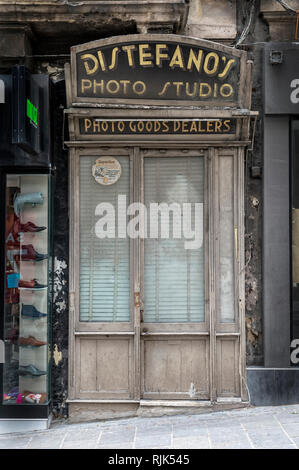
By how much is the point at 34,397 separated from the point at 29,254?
1730mm

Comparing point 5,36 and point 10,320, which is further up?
point 5,36

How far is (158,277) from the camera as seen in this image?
6453 millimetres

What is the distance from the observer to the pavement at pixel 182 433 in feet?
17.5

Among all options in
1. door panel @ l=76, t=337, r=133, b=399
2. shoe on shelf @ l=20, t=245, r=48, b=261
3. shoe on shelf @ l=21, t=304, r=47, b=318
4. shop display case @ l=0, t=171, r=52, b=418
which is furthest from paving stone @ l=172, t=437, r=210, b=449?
shoe on shelf @ l=20, t=245, r=48, b=261

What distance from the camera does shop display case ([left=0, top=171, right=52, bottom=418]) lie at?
625cm

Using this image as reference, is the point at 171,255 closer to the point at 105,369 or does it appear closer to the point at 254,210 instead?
the point at 254,210

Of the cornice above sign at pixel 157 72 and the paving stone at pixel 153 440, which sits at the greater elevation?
the cornice above sign at pixel 157 72

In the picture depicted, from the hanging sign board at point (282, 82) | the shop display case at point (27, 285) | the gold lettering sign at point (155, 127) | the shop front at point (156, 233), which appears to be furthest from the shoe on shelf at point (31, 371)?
the hanging sign board at point (282, 82)

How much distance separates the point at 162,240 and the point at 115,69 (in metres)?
2.15

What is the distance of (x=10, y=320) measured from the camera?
20.7 feet

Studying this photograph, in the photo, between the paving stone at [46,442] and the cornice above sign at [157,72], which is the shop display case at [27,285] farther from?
the cornice above sign at [157,72]

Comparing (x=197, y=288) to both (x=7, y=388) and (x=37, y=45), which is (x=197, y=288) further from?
(x=37, y=45)

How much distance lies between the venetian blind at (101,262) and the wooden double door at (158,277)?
0.04 feet

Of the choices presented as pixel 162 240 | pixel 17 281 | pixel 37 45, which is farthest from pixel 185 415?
pixel 37 45
